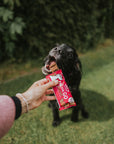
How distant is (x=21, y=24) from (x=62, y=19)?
1657 millimetres

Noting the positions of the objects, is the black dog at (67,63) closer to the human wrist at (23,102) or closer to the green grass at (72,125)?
the human wrist at (23,102)

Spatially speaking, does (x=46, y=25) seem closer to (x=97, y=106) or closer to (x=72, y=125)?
(x=97, y=106)

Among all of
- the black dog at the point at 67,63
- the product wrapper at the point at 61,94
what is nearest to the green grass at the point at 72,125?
the black dog at the point at 67,63

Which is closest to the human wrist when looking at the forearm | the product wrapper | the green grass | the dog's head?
the forearm

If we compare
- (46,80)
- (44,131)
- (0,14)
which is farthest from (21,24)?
(44,131)

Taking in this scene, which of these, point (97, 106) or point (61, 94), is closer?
point (61, 94)

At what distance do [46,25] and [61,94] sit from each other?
364 cm

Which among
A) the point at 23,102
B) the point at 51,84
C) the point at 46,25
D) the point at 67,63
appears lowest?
the point at 23,102

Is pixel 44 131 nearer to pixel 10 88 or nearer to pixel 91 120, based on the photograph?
pixel 91 120

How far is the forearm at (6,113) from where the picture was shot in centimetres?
111

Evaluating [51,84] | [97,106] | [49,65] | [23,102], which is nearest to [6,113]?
[23,102]

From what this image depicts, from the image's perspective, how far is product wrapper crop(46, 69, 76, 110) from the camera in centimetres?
164

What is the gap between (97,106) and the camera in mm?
2973

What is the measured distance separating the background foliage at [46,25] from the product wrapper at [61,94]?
237 cm
